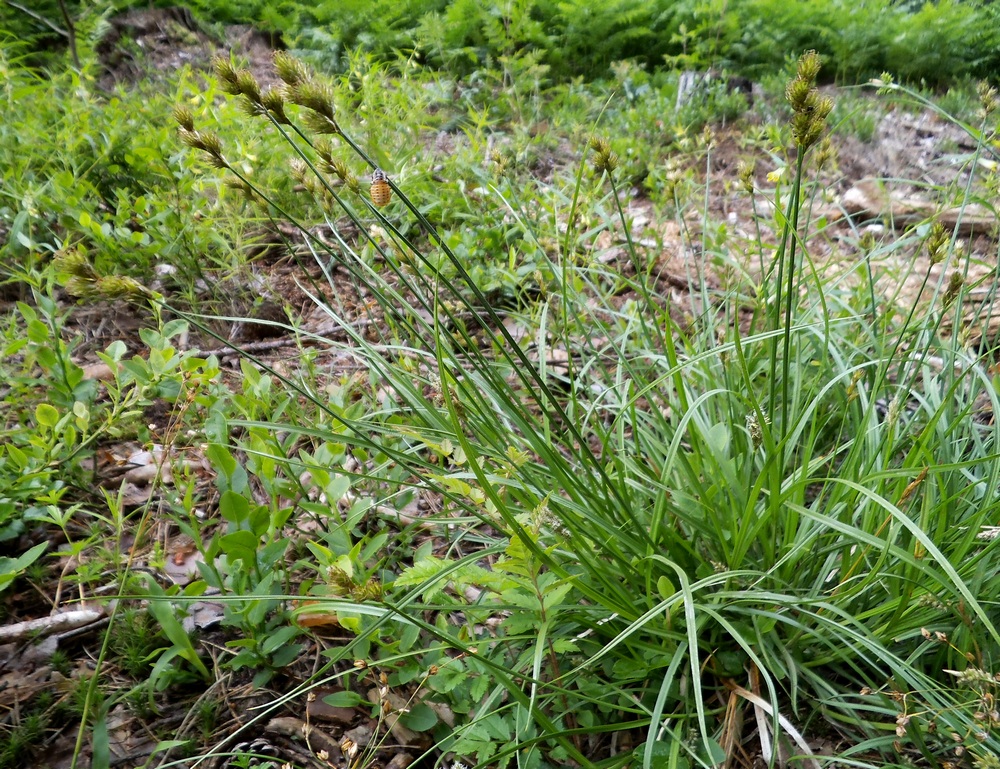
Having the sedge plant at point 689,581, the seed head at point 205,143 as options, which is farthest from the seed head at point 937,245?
the seed head at point 205,143

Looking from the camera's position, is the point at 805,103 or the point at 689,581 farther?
the point at 689,581

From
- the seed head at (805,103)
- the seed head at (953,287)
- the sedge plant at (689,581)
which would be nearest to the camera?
the seed head at (805,103)

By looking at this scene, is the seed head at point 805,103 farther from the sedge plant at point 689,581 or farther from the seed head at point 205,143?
the seed head at point 205,143

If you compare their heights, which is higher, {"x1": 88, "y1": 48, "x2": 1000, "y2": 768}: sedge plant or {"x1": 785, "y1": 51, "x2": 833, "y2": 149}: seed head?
{"x1": 785, "y1": 51, "x2": 833, "y2": 149}: seed head

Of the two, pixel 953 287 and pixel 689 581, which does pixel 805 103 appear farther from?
pixel 689 581

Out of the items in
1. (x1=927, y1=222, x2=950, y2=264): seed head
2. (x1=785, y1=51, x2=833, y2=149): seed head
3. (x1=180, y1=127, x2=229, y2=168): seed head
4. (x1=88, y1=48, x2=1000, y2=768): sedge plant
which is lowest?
(x1=88, y1=48, x2=1000, y2=768): sedge plant

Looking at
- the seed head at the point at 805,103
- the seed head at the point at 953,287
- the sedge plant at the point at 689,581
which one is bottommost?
the sedge plant at the point at 689,581

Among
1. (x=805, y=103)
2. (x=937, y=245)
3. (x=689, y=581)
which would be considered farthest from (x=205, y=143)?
(x=937, y=245)

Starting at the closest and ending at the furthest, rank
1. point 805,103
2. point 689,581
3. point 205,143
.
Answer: point 805,103, point 205,143, point 689,581

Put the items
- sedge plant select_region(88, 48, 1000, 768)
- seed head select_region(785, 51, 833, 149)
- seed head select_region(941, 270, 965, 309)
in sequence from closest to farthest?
seed head select_region(785, 51, 833, 149), sedge plant select_region(88, 48, 1000, 768), seed head select_region(941, 270, 965, 309)

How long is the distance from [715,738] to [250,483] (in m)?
1.29

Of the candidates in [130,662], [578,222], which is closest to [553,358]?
[578,222]

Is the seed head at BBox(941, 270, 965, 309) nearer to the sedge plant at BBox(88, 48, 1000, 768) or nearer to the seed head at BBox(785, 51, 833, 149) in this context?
the sedge plant at BBox(88, 48, 1000, 768)

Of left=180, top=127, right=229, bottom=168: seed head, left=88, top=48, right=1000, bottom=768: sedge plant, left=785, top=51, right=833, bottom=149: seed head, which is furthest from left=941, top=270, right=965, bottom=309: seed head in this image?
left=180, top=127, right=229, bottom=168: seed head
